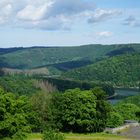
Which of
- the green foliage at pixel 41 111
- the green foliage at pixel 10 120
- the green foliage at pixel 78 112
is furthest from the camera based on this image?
the green foliage at pixel 78 112

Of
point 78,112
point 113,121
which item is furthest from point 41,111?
point 113,121

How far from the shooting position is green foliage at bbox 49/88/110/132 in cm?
8488

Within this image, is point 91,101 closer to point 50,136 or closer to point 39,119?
point 39,119

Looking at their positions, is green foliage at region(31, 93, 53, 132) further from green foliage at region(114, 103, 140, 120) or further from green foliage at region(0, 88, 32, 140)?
green foliage at region(114, 103, 140, 120)

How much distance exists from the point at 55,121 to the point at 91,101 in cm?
873

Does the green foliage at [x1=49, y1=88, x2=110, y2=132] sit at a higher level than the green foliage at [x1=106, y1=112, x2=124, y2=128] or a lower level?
higher

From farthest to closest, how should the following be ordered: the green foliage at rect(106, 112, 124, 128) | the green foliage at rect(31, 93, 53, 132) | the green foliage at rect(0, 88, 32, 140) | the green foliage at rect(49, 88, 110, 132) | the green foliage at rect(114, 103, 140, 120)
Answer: the green foliage at rect(114, 103, 140, 120), the green foliage at rect(106, 112, 124, 128), the green foliage at rect(49, 88, 110, 132), the green foliage at rect(31, 93, 53, 132), the green foliage at rect(0, 88, 32, 140)

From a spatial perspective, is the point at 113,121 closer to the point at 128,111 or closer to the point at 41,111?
the point at 41,111

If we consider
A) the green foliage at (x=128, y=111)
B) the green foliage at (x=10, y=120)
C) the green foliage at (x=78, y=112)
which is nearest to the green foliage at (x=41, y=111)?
the green foliage at (x=78, y=112)

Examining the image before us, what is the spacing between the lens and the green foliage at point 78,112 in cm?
8488

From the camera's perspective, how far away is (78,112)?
277 feet

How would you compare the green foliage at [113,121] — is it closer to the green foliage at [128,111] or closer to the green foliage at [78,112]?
the green foliage at [78,112]

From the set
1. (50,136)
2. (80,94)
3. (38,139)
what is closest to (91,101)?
(80,94)

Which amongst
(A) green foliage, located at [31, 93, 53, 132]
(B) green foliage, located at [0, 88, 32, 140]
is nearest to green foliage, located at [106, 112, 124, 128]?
(A) green foliage, located at [31, 93, 53, 132]
